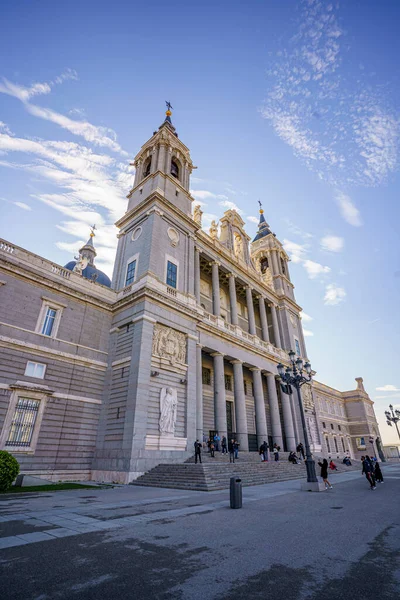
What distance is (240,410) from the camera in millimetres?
26203

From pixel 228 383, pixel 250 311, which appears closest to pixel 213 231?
pixel 250 311

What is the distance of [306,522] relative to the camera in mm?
6910

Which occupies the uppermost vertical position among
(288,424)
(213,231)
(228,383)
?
(213,231)

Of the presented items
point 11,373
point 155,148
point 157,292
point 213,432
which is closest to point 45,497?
point 11,373

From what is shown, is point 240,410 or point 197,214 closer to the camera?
point 240,410

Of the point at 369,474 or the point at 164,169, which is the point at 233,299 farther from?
the point at 369,474

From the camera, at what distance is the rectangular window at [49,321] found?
18.7 metres

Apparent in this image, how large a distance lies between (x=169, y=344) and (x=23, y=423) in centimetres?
926

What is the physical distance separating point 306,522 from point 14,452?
48.6 ft

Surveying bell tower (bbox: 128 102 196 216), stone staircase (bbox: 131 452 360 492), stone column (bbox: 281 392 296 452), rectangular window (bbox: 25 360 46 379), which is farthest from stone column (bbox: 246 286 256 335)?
rectangular window (bbox: 25 360 46 379)

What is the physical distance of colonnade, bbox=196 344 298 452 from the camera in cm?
2340

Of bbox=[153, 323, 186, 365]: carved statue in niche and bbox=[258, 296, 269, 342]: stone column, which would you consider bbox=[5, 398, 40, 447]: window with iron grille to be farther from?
bbox=[258, 296, 269, 342]: stone column

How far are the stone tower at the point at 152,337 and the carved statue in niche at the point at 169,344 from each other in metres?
0.07

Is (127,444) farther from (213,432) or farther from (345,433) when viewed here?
(345,433)
